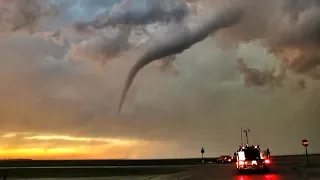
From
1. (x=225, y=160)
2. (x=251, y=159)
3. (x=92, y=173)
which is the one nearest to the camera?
(x=251, y=159)

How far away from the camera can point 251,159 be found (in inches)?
1660

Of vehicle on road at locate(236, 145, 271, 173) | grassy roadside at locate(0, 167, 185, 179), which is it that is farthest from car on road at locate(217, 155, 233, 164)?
vehicle on road at locate(236, 145, 271, 173)

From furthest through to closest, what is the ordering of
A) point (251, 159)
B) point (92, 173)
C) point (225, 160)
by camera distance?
point (225, 160)
point (92, 173)
point (251, 159)

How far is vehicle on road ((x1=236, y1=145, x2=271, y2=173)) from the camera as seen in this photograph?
42062 millimetres

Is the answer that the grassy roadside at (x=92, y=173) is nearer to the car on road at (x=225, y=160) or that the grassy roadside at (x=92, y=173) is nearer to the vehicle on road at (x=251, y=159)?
the vehicle on road at (x=251, y=159)

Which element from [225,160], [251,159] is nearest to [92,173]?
[251,159]

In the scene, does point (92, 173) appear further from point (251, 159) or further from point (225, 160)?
point (225, 160)

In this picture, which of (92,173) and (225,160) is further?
(225,160)

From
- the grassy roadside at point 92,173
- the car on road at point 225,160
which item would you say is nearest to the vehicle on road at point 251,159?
the grassy roadside at point 92,173

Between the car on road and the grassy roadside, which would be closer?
the grassy roadside

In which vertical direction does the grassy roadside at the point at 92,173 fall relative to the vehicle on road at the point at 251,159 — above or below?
below

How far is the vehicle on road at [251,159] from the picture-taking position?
42.1 meters

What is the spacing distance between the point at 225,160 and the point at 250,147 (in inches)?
2726

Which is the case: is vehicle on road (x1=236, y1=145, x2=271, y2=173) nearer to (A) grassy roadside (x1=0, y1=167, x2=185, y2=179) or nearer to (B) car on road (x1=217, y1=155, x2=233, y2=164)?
(A) grassy roadside (x1=0, y1=167, x2=185, y2=179)
